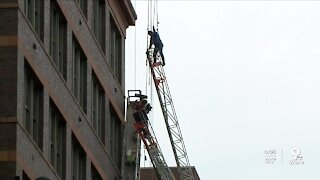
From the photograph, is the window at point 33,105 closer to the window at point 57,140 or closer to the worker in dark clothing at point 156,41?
the window at point 57,140

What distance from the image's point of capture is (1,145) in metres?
55.7

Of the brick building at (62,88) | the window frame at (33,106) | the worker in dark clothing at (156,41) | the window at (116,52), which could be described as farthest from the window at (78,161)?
the worker in dark clothing at (156,41)

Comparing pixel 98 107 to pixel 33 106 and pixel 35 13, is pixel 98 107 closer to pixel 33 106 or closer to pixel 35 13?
pixel 35 13

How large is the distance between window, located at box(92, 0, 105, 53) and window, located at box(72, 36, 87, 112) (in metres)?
4.86

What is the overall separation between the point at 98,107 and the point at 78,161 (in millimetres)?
7845

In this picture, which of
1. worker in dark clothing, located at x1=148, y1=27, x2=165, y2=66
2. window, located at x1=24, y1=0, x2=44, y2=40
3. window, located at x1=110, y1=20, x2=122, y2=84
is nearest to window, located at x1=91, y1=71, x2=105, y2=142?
window, located at x1=110, y1=20, x2=122, y2=84

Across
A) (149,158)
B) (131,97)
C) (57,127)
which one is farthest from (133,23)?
(57,127)

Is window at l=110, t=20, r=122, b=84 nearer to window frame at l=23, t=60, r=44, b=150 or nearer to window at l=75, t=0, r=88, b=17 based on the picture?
window at l=75, t=0, r=88, b=17

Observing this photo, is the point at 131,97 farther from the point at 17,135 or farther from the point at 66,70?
the point at 17,135

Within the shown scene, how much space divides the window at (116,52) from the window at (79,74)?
10.0 metres

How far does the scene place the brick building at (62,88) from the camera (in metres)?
56.6

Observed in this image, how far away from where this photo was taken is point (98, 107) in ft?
257

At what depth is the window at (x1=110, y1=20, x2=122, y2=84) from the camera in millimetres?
84625

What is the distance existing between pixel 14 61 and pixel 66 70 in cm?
1151
